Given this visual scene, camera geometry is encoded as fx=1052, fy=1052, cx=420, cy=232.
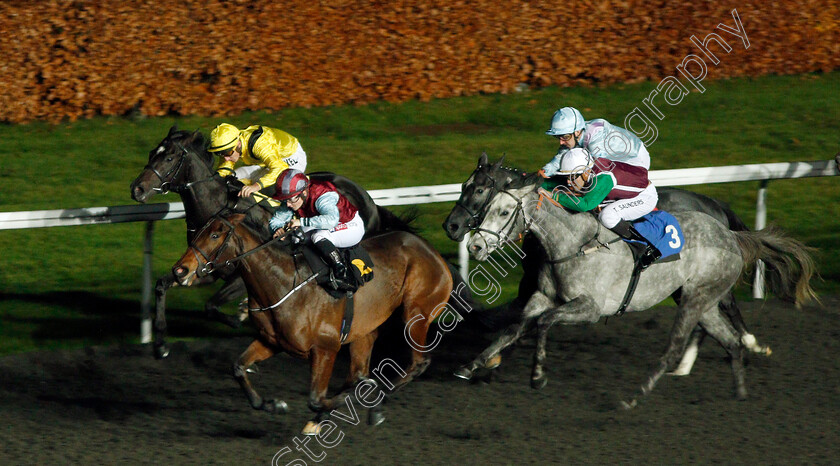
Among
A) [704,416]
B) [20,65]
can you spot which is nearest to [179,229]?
[20,65]

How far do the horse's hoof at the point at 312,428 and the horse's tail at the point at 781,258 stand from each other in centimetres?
282

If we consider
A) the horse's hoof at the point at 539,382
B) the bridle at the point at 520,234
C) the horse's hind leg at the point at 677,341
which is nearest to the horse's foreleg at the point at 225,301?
the bridle at the point at 520,234

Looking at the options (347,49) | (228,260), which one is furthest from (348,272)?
(347,49)

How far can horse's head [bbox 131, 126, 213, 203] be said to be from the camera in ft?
21.3

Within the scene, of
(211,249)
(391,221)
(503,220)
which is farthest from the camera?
(391,221)

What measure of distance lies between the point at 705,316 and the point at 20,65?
26.4 feet

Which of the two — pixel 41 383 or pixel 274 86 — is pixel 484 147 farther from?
pixel 41 383

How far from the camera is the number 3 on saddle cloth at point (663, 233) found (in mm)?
5934

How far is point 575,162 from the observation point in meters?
5.84

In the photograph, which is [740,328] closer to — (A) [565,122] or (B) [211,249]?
(A) [565,122]

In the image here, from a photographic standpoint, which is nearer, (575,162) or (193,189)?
(575,162)

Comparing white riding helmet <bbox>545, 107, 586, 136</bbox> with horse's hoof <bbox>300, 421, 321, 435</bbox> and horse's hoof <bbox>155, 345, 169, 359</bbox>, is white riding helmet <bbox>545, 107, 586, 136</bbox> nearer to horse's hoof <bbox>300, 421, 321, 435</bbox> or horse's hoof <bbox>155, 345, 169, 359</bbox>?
horse's hoof <bbox>300, 421, 321, 435</bbox>

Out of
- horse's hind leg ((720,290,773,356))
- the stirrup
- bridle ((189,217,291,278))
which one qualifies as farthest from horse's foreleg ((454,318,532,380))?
horse's hind leg ((720,290,773,356))

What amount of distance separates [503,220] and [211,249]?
1545 mm
